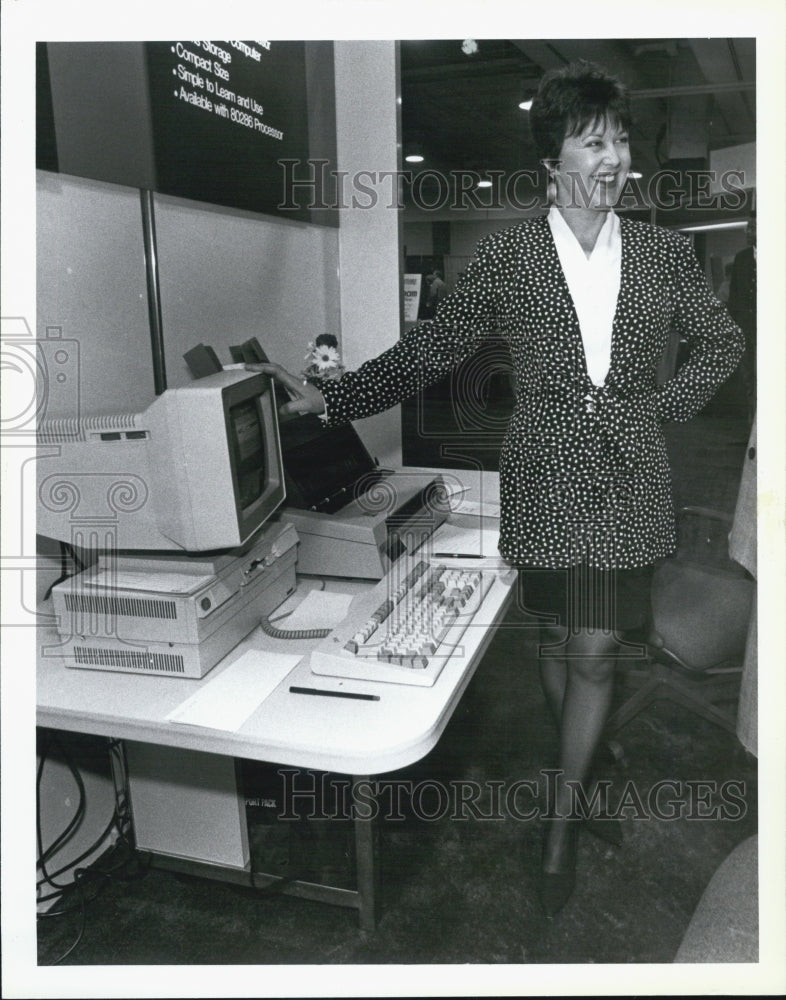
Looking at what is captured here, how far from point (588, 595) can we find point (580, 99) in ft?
2.96

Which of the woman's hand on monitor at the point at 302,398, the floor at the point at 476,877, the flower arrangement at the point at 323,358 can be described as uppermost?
the flower arrangement at the point at 323,358

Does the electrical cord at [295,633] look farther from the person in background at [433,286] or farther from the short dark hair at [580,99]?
the person in background at [433,286]

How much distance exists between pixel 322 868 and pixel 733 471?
11.3ft

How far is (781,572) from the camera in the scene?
4.01 feet

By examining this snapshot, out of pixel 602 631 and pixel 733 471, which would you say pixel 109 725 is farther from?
pixel 733 471

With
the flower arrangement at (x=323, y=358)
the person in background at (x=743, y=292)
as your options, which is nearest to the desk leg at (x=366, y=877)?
the flower arrangement at (x=323, y=358)

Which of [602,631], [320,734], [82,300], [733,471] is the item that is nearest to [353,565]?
[602,631]

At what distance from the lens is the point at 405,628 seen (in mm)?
1308

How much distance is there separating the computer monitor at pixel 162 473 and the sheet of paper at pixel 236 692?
20cm

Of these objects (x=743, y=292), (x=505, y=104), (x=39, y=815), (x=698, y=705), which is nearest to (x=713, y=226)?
(x=743, y=292)

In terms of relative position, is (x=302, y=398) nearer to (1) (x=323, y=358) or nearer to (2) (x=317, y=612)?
(2) (x=317, y=612)

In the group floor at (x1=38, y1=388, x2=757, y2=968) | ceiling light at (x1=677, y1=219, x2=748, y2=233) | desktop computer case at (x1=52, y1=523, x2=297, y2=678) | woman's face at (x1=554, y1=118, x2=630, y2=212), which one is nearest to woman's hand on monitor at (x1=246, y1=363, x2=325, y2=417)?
desktop computer case at (x1=52, y1=523, x2=297, y2=678)

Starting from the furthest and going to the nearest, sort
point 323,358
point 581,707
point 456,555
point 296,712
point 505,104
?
1. point 505,104
2. point 323,358
3. point 456,555
4. point 581,707
5. point 296,712

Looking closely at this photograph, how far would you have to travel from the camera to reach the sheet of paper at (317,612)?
57.2 inches
